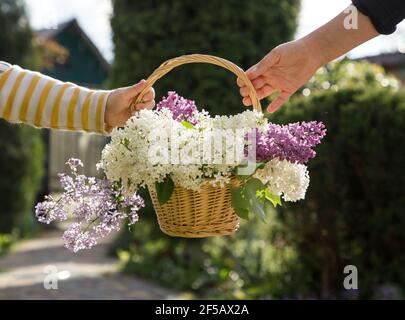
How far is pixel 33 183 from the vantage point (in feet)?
26.2

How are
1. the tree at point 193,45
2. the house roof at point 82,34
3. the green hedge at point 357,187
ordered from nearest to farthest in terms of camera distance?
1. the green hedge at point 357,187
2. the tree at point 193,45
3. the house roof at point 82,34

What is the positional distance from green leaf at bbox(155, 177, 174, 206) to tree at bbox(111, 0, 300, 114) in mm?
3605

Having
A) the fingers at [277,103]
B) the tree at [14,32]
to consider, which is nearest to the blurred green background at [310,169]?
the tree at [14,32]

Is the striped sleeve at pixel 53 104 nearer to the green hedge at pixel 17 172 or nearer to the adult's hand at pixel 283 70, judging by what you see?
the adult's hand at pixel 283 70

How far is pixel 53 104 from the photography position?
1841mm

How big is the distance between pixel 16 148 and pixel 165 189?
6.35 m

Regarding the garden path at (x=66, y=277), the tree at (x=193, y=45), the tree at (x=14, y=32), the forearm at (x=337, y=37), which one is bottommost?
the garden path at (x=66, y=277)

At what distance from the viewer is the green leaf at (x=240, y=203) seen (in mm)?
1639

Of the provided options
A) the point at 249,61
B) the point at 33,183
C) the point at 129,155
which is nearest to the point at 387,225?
the point at 249,61

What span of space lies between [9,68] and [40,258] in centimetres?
518

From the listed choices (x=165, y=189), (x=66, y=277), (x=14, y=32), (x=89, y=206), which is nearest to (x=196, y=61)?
(x=165, y=189)

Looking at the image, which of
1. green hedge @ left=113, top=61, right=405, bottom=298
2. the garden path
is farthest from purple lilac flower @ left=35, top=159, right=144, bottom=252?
the garden path

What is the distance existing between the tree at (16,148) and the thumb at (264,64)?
19.6 ft

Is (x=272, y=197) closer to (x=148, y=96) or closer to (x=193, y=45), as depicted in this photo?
(x=148, y=96)
